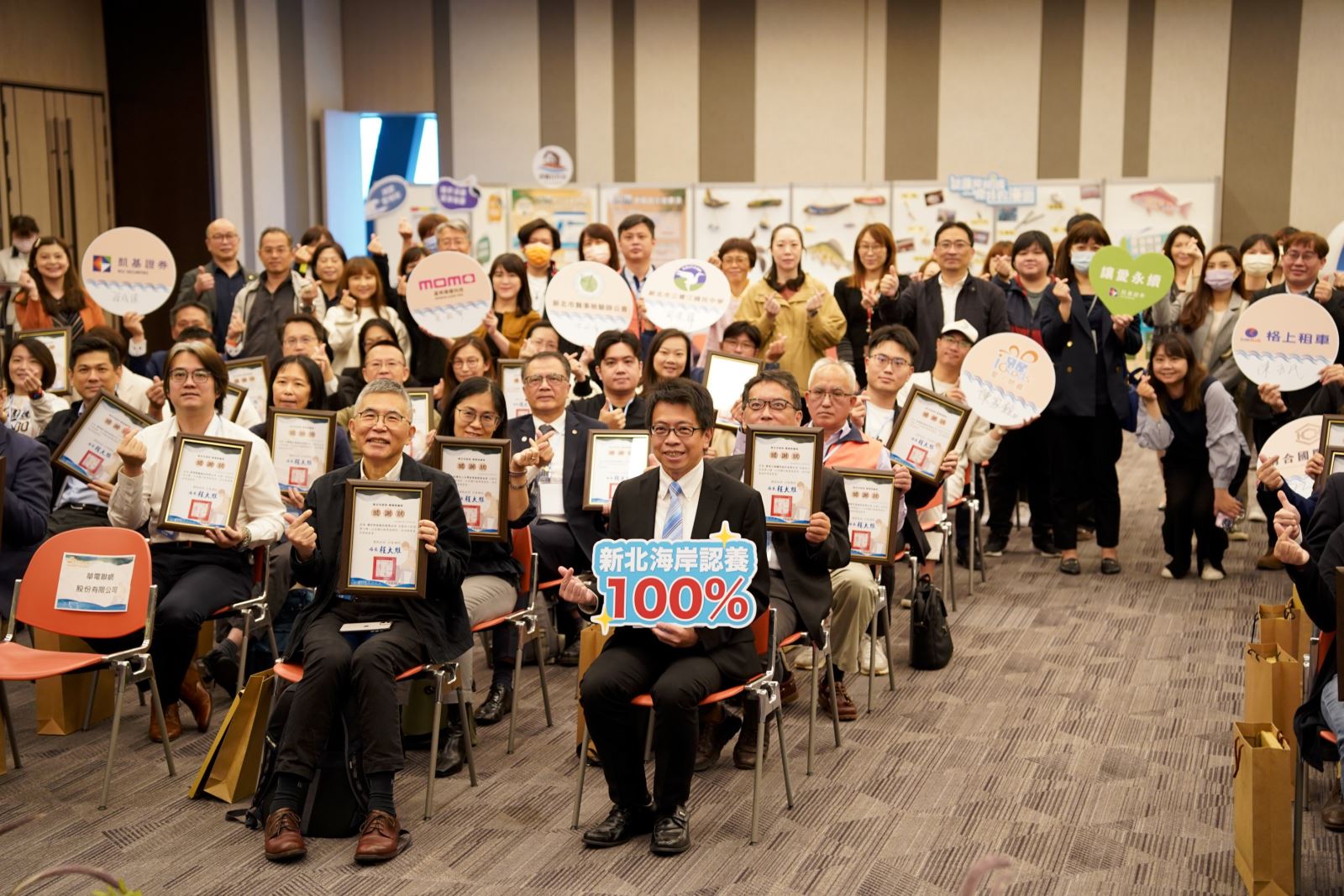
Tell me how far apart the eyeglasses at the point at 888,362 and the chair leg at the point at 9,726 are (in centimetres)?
355

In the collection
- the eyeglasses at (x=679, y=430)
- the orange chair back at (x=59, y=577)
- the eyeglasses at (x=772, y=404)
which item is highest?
the eyeglasses at (x=772, y=404)

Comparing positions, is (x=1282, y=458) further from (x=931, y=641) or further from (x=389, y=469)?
(x=389, y=469)

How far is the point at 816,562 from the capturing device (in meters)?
4.18

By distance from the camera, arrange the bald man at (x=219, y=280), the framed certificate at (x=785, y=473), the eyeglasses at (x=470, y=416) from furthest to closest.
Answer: the bald man at (x=219, y=280) → the eyeglasses at (x=470, y=416) → the framed certificate at (x=785, y=473)

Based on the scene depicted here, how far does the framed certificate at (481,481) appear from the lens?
4.45m

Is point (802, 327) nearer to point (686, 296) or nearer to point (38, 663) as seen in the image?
point (686, 296)

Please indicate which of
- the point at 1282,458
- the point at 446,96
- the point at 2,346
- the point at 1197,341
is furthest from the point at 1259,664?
the point at 446,96

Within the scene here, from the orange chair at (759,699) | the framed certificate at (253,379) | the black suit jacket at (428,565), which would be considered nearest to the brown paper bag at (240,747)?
the black suit jacket at (428,565)

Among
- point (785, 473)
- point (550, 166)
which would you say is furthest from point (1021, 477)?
point (550, 166)

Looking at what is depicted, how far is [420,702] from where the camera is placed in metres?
4.47

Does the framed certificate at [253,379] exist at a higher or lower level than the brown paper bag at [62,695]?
higher

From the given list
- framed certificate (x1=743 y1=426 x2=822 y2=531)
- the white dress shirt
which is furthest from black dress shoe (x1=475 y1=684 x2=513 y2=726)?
framed certificate (x1=743 y1=426 x2=822 y2=531)

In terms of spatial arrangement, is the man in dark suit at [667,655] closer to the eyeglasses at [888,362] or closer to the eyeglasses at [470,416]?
the eyeglasses at [470,416]

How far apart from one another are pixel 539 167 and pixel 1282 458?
24.7 feet
